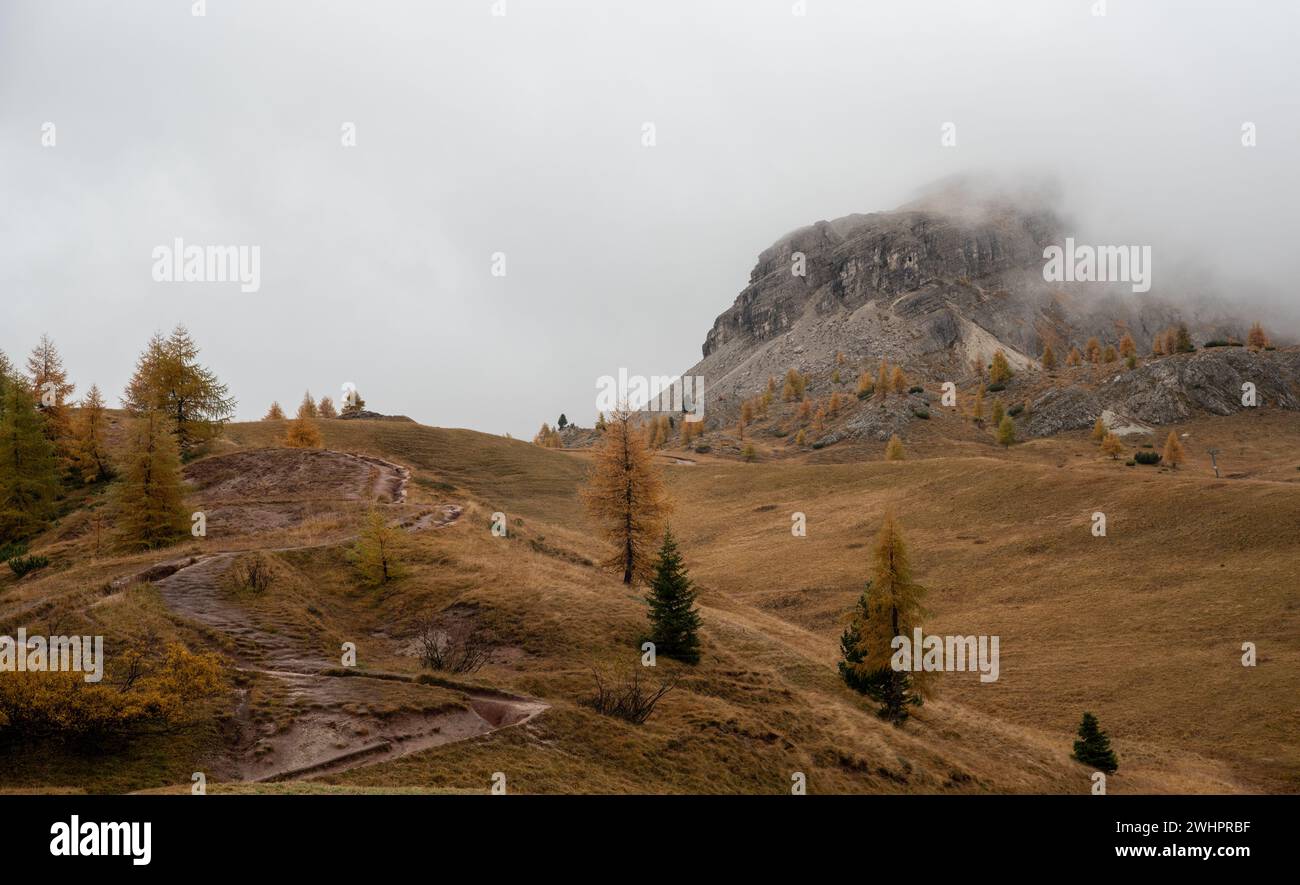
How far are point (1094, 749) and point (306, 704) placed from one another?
30.1 metres

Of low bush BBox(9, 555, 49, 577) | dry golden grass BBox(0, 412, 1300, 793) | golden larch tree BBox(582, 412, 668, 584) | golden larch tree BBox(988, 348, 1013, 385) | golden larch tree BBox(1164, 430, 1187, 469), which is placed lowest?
dry golden grass BBox(0, 412, 1300, 793)

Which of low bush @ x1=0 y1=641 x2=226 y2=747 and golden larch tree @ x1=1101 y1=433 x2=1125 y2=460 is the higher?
golden larch tree @ x1=1101 y1=433 x2=1125 y2=460

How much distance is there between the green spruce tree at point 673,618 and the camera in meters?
27.0

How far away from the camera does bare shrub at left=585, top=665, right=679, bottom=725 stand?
19.9 metres

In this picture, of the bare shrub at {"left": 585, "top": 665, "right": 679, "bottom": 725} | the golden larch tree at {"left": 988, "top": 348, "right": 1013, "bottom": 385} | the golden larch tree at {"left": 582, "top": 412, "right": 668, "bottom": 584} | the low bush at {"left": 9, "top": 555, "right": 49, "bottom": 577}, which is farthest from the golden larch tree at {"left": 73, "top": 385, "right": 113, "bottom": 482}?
the golden larch tree at {"left": 988, "top": 348, "right": 1013, "bottom": 385}

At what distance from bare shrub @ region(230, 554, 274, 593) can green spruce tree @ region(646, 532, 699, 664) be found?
14.5 meters

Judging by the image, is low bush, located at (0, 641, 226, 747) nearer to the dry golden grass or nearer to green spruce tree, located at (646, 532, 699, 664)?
A: the dry golden grass

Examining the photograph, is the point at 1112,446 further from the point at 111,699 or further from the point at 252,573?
the point at 111,699

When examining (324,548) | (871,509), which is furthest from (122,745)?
(871,509)

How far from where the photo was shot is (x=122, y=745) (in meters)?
13.8

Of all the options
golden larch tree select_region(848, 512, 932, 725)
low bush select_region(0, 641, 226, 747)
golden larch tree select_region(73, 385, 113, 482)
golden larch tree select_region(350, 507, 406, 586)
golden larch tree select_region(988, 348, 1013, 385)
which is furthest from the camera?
golden larch tree select_region(988, 348, 1013, 385)

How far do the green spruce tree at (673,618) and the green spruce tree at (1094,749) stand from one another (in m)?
16.9
